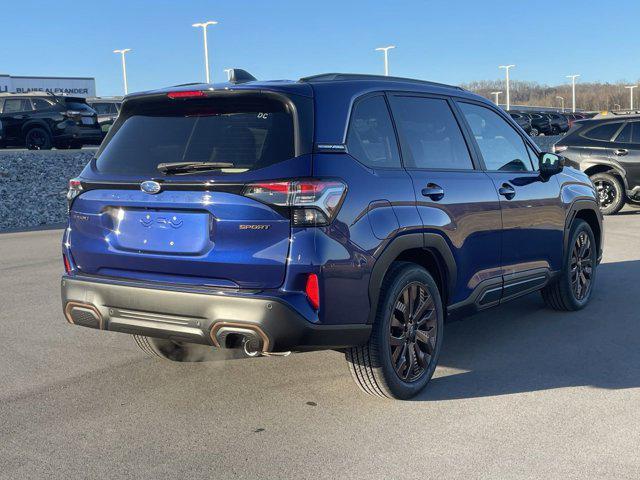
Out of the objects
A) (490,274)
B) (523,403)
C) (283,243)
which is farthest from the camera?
(490,274)

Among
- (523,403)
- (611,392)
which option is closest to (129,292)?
(523,403)

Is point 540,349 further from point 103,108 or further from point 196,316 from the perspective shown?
point 103,108

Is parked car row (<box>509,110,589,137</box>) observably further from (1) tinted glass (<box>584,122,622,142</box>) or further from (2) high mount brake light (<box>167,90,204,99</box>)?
(2) high mount brake light (<box>167,90,204,99</box>)

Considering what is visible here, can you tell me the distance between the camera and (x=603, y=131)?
13.4 metres

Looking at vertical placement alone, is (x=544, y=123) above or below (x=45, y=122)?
above

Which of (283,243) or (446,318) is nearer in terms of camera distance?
(283,243)

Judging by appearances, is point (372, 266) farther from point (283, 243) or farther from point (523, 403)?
point (523, 403)

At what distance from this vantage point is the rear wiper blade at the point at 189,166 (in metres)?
3.79

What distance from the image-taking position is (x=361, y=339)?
12.8 feet

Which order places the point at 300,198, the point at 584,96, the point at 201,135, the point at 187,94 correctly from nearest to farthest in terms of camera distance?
the point at 300,198, the point at 201,135, the point at 187,94, the point at 584,96

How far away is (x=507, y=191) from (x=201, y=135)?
7.74ft

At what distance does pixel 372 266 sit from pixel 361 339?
39 centimetres

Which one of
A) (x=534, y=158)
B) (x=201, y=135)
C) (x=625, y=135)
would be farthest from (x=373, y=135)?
(x=625, y=135)

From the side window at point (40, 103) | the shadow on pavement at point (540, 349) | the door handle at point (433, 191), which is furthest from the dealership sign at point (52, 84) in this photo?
the door handle at point (433, 191)
